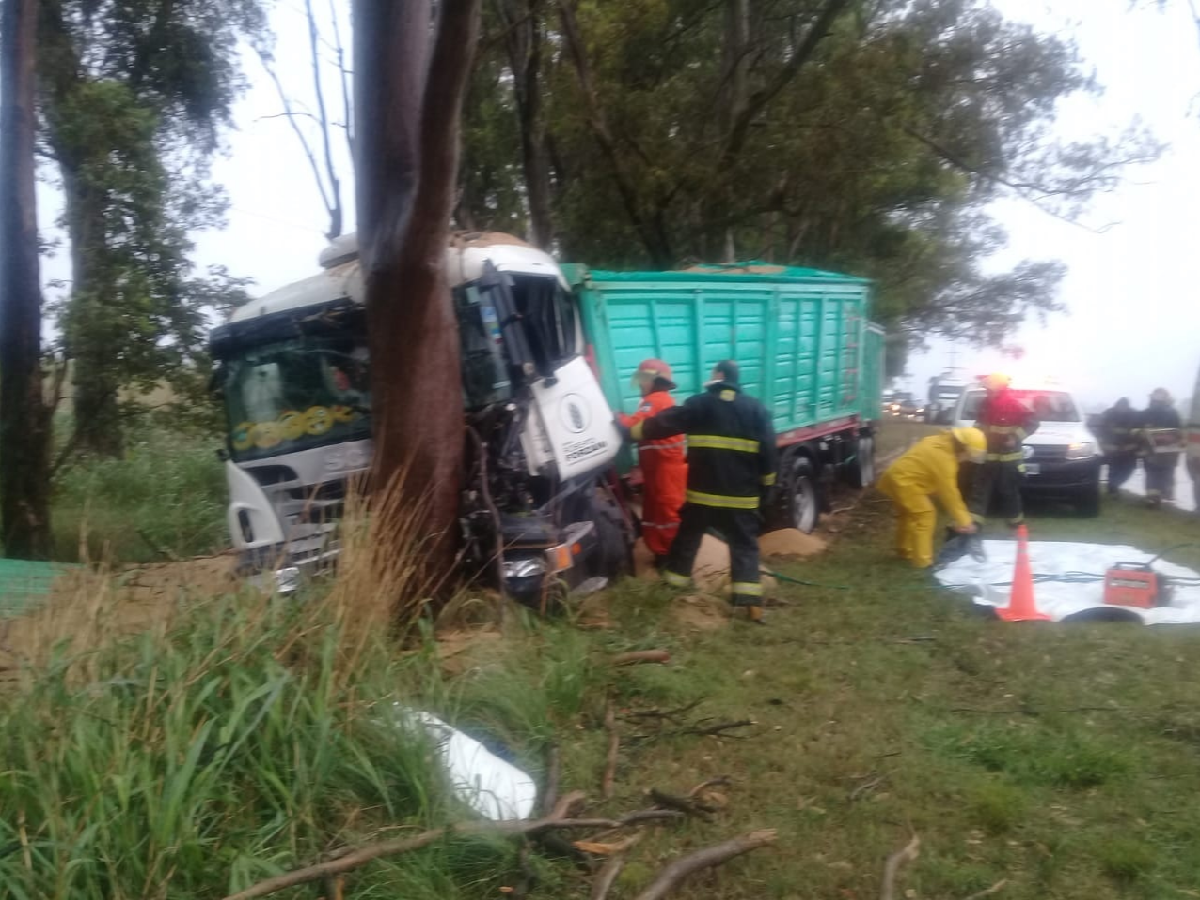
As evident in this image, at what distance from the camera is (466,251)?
245 inches

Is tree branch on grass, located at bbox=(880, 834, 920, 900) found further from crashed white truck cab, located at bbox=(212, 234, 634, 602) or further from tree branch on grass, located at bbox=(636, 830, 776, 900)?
crashed white truck cab, located at bbox=(212, 234, 634, 602)

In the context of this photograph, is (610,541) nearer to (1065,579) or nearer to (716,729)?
(716,729)

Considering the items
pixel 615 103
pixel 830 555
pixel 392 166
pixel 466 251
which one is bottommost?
pixel 830 555

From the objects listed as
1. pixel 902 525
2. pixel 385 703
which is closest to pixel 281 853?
pixel 385 703

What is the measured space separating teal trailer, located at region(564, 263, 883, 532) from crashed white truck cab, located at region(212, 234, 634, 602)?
75cm

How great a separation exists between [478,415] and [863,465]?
27.2 feet

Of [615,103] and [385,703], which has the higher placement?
[615,103]

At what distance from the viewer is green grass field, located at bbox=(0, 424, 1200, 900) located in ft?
9.87

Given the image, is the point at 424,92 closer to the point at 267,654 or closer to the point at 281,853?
the point at 267,654

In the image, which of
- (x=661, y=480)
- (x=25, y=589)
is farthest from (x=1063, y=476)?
(x=25, y=589)

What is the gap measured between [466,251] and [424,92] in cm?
134

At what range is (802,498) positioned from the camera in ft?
33.6

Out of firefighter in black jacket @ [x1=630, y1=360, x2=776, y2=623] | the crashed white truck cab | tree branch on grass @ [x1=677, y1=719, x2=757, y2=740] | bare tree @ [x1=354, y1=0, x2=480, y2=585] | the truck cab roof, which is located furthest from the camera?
→ firefighter in black jacket @ [x1=630, y1=360, x2=776, y2=623]

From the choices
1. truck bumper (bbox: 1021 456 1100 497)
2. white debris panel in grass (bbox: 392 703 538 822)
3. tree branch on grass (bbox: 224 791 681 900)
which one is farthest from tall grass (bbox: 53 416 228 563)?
truck bumper (bbox: 1021 456 1100 497)
